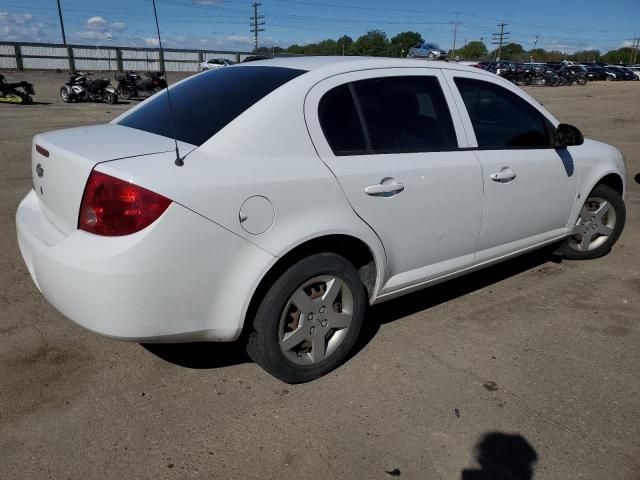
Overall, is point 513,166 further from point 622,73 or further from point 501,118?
point 622,73

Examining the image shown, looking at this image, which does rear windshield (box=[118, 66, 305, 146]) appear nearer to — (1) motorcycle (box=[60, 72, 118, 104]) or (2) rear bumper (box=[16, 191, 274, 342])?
(2) rear bumper (box=[16, 191, 274, 342])

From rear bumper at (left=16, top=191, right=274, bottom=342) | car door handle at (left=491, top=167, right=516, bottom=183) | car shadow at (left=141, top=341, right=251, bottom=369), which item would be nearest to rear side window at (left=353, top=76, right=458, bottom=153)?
car door handle at (left=491, top=167, right=516, bottom=183)

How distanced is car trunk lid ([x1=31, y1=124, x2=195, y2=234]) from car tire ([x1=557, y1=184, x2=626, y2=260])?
3.57 m

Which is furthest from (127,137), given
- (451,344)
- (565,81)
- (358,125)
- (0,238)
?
(565,81)

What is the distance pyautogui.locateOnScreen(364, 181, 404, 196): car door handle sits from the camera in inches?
113

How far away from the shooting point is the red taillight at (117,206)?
226 centimetres

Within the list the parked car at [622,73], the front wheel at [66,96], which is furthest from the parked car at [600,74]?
the front wheel at [66,96]

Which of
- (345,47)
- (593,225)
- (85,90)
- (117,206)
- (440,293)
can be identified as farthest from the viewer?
(345,47)

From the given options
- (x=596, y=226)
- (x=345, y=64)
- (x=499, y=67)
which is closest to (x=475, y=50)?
(x=499, y=67)

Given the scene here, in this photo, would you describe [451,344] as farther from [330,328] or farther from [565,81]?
[565,81]

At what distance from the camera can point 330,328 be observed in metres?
2.97

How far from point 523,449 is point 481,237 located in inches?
59.3

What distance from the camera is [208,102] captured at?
9.86ft

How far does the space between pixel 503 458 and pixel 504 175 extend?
1.85m
